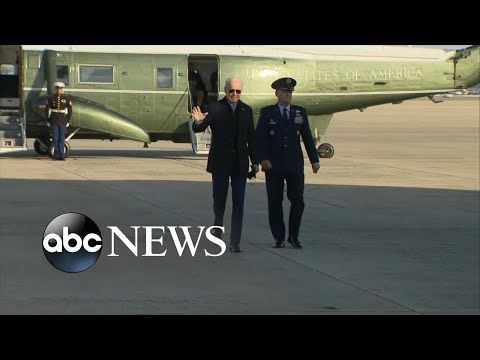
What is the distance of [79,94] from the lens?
25.3 m

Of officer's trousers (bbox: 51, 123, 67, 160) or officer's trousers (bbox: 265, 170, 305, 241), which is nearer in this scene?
officer's trousers (bbox: 265, 170, 305, 241)

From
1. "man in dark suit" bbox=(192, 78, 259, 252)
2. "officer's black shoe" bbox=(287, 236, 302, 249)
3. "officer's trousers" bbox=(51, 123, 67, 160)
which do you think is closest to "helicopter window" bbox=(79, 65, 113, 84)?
"officer's trousers" bbox=(51, 123, 67, 160)

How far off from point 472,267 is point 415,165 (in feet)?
49.2

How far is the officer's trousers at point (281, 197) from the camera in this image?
11.7 meters

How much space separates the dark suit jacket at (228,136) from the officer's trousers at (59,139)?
1317 centimetres

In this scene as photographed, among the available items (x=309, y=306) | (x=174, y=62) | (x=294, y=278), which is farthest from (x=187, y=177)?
(x=309, y=306)

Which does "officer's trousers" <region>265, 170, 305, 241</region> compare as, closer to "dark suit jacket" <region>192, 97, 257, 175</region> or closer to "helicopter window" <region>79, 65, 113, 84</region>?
"dark suit jacket" <region>192, 97, 257, 175</region>

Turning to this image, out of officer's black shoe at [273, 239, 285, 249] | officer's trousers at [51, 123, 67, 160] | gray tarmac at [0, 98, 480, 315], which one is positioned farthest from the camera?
officer's trousers at [51, 123, 67, 160]

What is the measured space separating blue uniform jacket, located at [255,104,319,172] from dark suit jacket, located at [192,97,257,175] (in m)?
0.22

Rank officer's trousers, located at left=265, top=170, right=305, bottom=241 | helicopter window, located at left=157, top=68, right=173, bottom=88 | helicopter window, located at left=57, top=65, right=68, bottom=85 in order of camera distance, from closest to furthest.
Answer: officer's trousers, located at left=265, top=170, right=305, bottom=241 → helicopter window, located at left=57, top=65, right=68, bottom=85 → helicopter window, located at left=157, top=68, right=173, bottom=88

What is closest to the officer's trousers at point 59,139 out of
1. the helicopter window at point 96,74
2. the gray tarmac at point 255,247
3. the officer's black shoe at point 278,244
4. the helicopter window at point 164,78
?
the gray tarmac at point 255,247

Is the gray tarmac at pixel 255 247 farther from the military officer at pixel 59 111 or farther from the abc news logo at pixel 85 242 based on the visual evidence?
the military officer at pixel 59 111

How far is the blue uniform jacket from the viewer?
1157 cm

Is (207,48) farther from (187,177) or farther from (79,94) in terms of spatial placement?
(187,177)
